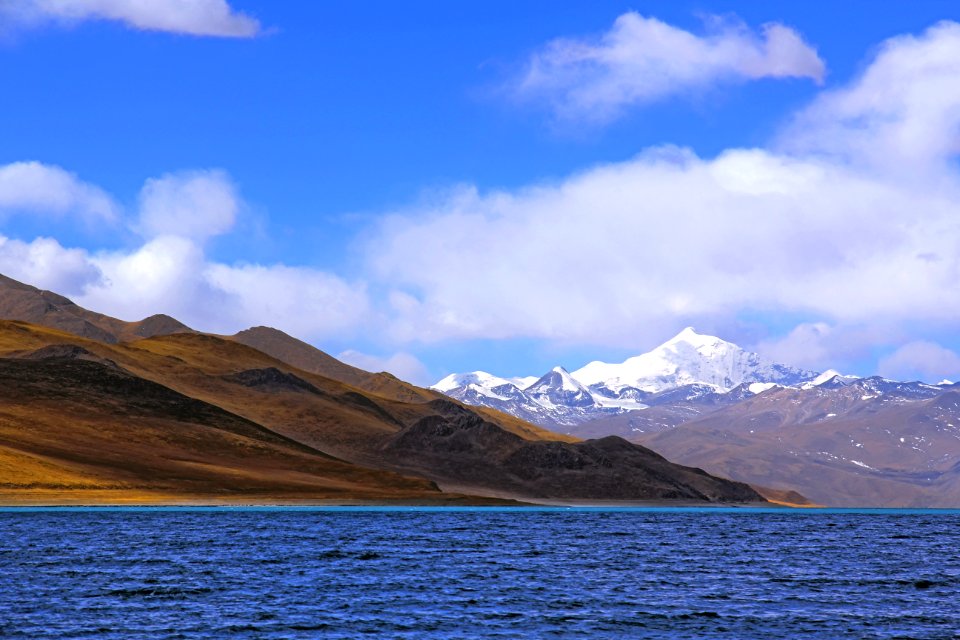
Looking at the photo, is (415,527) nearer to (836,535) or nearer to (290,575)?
(836,535)

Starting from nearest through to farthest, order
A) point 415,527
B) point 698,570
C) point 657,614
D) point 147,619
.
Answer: point 147,619
point 657,614
point 698,570
point 415,527

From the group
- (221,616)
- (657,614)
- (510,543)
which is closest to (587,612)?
(657,614)

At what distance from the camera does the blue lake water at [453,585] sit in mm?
56000

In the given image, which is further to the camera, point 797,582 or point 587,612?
point 797,582

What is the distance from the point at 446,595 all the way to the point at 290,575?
15.4m

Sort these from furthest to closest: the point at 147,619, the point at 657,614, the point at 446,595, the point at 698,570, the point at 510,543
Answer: the point at 510,543, the point at 698,570, the point at 446,595, the point at 657,614, the point at 147,619

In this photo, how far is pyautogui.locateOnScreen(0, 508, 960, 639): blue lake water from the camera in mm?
56000

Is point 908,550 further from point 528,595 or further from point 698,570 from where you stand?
point 528,595

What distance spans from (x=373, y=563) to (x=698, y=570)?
24.5 meters

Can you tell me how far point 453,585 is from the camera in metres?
75.3

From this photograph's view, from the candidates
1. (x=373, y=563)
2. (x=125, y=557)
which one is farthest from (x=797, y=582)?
(x=125, y=557)

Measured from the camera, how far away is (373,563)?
91.8 m

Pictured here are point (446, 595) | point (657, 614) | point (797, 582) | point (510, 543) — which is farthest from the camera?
point (510, 543)

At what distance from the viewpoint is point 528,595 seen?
228 feet
